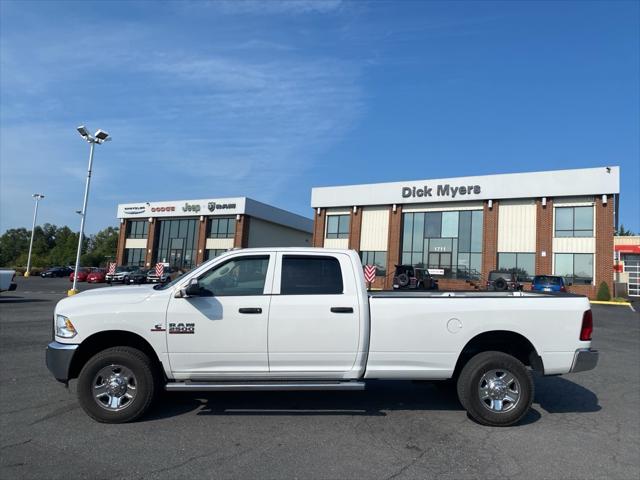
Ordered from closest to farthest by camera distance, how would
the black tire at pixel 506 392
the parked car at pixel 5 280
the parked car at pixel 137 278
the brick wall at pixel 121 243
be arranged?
the black tire at pixel 506 392
the parked car at pixel 5 280
the parked car at pixel 137 278
the brick wall at pixel 121 243

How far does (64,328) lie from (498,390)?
16.2 ft

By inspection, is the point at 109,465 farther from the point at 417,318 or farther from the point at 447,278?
the point at 447,278

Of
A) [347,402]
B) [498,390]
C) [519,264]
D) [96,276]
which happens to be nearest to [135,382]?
[347,402]

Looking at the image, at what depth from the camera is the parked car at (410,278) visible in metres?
27.9

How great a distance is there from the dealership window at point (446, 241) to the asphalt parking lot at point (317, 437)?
31281 millimetres

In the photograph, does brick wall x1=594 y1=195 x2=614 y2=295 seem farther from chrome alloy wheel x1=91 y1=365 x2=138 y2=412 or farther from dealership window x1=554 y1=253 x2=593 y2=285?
chrome alloy wheel x1=91 y1=365 x2=138 y2=412

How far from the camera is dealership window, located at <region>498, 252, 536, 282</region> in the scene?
114ft

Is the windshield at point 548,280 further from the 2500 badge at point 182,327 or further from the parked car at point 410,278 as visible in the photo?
the 2500 badge at point 182,327

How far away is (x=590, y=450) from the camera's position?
4.69m

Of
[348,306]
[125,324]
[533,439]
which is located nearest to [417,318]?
[348,306]

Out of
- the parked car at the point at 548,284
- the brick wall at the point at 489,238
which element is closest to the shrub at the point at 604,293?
the parked car at the point at 548,284

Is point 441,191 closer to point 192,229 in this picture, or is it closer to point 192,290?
point 192,229

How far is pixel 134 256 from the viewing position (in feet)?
189

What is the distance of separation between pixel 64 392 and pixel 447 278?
34734 millimetres
